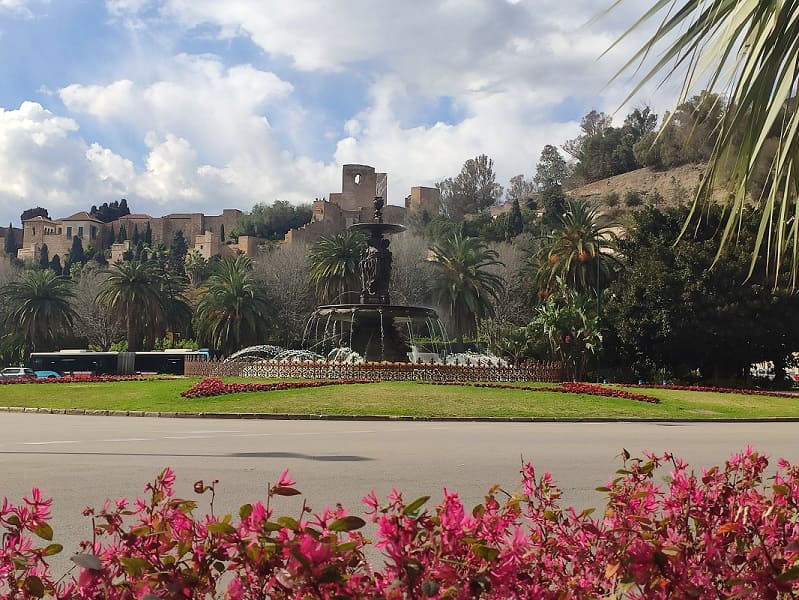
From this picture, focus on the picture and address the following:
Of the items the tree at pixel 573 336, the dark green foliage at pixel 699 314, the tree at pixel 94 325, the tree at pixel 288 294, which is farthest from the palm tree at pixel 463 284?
the tree at pixel 94 325

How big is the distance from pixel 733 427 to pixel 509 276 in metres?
60.6

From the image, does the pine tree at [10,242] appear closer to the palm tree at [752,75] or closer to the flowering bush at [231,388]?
the flowering bush at [231,388]

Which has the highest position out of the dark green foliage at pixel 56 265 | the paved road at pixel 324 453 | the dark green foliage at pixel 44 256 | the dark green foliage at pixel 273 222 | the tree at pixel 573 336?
the dark green foliage at pixel 273 222

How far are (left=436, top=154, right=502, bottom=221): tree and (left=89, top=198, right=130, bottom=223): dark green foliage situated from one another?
64229 mm

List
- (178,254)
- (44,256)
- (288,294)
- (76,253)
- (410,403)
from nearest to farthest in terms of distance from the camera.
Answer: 1. (410,403)
2. (288,294)
3. (178,254)
4. (44,256)
5. (76,253)

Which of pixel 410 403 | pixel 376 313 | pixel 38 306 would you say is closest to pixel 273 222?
pixel 38 306

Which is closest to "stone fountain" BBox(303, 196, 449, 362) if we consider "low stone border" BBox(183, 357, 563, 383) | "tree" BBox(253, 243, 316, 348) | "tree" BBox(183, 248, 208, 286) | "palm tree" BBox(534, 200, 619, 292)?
"low stone border" BBox(183, 357, 563, 383)

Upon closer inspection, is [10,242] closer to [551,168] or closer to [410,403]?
[551,168]

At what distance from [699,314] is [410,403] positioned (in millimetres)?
21676

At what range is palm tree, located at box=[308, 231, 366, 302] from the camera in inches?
2477

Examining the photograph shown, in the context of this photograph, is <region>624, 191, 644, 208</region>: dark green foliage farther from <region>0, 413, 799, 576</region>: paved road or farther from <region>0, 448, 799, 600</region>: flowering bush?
<region>0, 448, 799, 600</region>: flowering bush

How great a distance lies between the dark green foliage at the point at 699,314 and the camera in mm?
41562

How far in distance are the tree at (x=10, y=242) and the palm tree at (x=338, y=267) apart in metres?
123

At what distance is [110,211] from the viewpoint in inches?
6914
